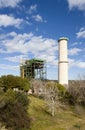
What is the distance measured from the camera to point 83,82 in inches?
2101

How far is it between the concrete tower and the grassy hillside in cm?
1806

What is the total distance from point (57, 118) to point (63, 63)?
92.9 feet

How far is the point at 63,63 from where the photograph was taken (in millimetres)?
62594

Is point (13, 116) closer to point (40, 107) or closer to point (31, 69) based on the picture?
point (40, 107)

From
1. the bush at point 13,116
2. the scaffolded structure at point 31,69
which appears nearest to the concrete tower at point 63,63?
the scaffolded structure at point 31,69

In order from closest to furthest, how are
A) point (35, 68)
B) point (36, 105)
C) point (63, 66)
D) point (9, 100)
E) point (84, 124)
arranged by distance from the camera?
point (9, 100), point (84, 124), point (36, 105), point (63, 66), point (35, 68)

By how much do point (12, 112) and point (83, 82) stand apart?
29.5 metres

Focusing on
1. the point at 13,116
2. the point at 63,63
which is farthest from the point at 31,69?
the point at 13,116

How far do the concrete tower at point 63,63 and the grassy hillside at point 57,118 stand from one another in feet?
59.3

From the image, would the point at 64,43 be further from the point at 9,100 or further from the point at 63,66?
the point at 9,100

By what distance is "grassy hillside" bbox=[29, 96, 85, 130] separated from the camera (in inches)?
1210

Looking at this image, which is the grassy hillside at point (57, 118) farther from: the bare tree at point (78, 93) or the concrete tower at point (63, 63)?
the concrete tower at point (63, 63)

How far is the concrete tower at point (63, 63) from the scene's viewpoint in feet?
205

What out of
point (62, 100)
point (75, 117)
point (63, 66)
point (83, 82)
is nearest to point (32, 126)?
point (75, 117)
